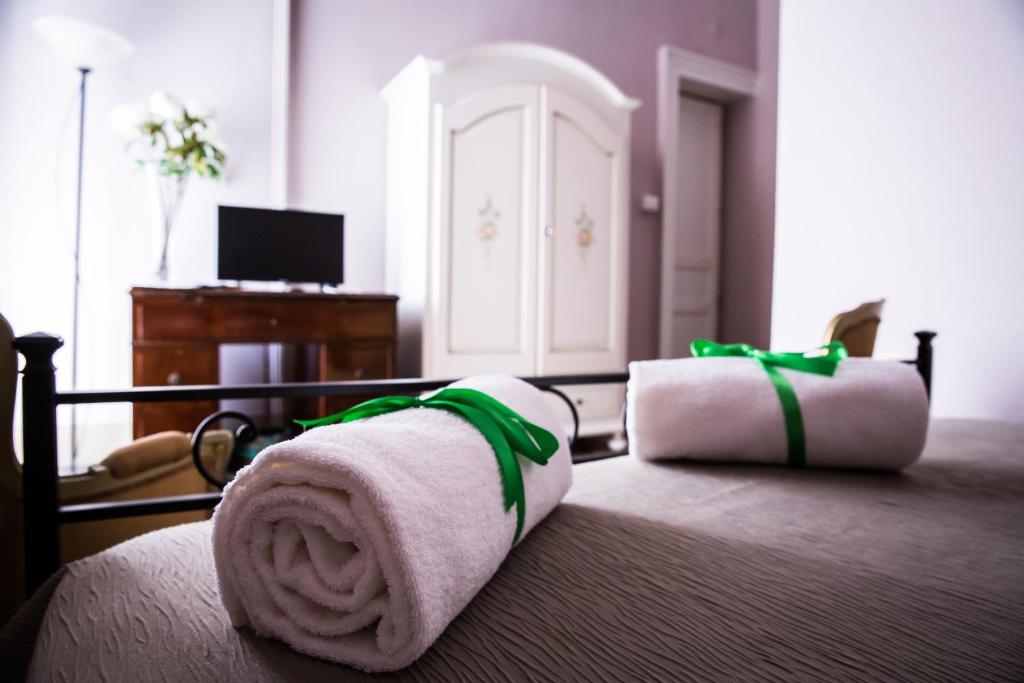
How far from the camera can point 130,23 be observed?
2.48 m

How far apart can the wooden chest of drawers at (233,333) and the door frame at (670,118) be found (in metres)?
1.96

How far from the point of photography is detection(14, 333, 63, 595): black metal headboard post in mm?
609

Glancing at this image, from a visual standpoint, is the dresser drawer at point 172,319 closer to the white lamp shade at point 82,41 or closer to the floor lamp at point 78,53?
the floor lamp at point 78,53

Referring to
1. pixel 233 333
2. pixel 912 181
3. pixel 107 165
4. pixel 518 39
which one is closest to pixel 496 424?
pixel 912 181

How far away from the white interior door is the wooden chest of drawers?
2184 millimetres

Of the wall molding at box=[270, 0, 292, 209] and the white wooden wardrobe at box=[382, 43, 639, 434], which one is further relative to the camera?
the wall molding at box=[270, 0, 292, 209]

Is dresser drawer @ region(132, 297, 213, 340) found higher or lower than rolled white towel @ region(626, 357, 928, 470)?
higher

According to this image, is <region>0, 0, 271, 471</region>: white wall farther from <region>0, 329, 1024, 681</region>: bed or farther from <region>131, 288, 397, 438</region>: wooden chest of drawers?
<region>0, 329, 1024, 681</region>: bed

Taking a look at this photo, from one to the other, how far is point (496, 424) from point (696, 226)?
12.8 feet

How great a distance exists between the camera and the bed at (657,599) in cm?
37

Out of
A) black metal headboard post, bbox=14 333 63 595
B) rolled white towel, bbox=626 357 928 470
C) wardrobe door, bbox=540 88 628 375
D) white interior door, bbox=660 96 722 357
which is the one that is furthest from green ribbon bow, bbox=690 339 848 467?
white interior door, bbox=660 96 722 357

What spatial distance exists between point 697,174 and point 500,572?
13.2 feet

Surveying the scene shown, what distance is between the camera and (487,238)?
2.64 meters

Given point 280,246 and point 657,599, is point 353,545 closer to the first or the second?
point 657,599
